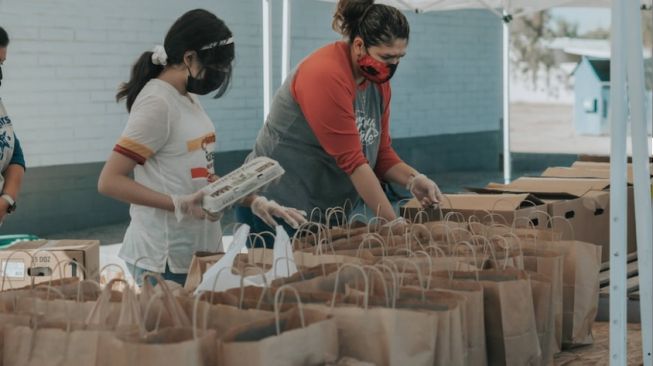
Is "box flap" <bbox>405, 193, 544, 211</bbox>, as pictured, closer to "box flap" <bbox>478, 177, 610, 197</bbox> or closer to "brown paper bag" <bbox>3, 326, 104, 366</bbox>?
"box flap" <bbox>478, 177, 610, 197</bbox>

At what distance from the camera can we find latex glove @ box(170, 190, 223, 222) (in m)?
2.91

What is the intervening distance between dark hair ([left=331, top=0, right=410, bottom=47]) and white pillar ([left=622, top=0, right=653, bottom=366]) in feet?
2.92

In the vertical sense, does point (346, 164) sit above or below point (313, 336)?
above

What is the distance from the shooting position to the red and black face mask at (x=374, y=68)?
10.8 ft

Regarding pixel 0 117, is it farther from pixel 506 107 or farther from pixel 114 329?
pixel 506 107

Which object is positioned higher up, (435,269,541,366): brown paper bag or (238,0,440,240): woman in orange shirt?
(238,0,440,240): woman in orange shirt

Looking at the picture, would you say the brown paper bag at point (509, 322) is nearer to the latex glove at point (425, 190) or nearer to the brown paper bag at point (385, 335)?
the brown paper bag at point (385, 335)

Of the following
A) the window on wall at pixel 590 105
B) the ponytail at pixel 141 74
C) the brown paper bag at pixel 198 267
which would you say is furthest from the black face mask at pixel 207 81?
the window on wall at pixel 590 105

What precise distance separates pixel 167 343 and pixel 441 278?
805mm

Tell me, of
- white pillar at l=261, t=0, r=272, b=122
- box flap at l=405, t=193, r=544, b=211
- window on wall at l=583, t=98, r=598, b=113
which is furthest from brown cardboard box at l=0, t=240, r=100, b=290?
window on wall at l=583, t=98, r=598, b=113

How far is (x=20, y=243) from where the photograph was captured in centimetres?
394

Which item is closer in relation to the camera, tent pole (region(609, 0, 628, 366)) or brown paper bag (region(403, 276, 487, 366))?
brown paper bag (region(403, 276, 487, 366))

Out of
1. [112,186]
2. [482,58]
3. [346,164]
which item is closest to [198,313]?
[112,186]

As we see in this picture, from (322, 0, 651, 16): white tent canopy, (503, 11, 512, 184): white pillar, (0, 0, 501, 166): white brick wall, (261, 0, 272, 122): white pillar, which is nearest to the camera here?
(261, 0, 272, 122): white pillar
